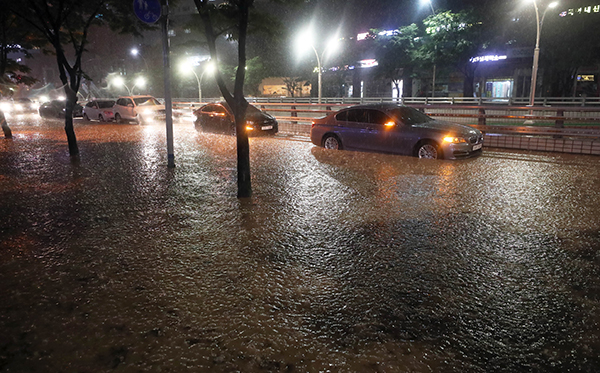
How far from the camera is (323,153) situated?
42.0 ft

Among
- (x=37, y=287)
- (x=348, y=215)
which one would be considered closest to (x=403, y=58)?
(x=348, y=215)

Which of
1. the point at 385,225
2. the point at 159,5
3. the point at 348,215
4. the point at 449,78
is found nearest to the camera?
the point at 385,225

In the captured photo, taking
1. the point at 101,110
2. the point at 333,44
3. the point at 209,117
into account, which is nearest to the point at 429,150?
the point at 209,117

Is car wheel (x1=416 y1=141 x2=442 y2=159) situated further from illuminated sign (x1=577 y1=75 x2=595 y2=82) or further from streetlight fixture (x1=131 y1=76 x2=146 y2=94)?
streetlight fixture (x1=131 y1=76 x2=146 y2=94)

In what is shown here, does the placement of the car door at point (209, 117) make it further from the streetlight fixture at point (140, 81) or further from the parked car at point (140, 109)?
the streetlight fixture at point (140, 81)

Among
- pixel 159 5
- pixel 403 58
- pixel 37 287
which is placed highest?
pixel 403 58

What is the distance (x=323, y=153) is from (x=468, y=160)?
13.7 ft

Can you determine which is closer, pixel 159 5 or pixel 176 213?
pixel 176 213

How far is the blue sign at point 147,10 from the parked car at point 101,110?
70.7 feet

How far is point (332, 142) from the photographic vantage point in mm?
13367

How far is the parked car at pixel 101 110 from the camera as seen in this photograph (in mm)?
28739

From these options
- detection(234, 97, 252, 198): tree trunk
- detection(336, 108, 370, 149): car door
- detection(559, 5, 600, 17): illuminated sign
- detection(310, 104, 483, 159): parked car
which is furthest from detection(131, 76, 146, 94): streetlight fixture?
detection(234, 97, 252, 198): tree trunk

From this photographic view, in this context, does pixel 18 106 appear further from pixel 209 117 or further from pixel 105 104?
pixel 209 117

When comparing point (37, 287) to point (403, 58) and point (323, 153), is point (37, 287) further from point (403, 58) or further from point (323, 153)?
point (403, 58)
